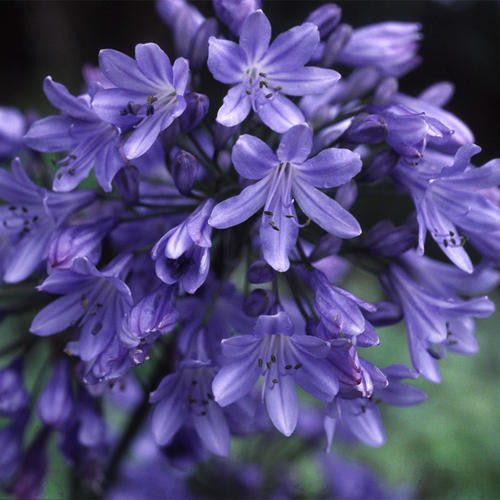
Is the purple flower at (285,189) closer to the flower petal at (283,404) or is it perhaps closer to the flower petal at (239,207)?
the flower petal at (239,207)

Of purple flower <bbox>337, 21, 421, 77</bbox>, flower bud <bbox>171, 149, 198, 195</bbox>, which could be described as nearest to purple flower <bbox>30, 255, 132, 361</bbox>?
flower bud <bbox>171, 149, 198, 195</bbox>

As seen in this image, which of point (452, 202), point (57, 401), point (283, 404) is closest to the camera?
point (283, 404)

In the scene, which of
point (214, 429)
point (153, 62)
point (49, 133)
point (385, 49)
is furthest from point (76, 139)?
point (385, 49)

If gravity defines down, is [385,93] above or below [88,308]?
above

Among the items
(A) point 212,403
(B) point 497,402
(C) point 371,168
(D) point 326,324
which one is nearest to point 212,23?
(C) point 371,168

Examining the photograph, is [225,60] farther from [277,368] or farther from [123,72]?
[277,368]

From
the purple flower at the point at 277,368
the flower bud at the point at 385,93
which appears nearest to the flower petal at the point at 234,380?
the purple flower at the point at 277,368
